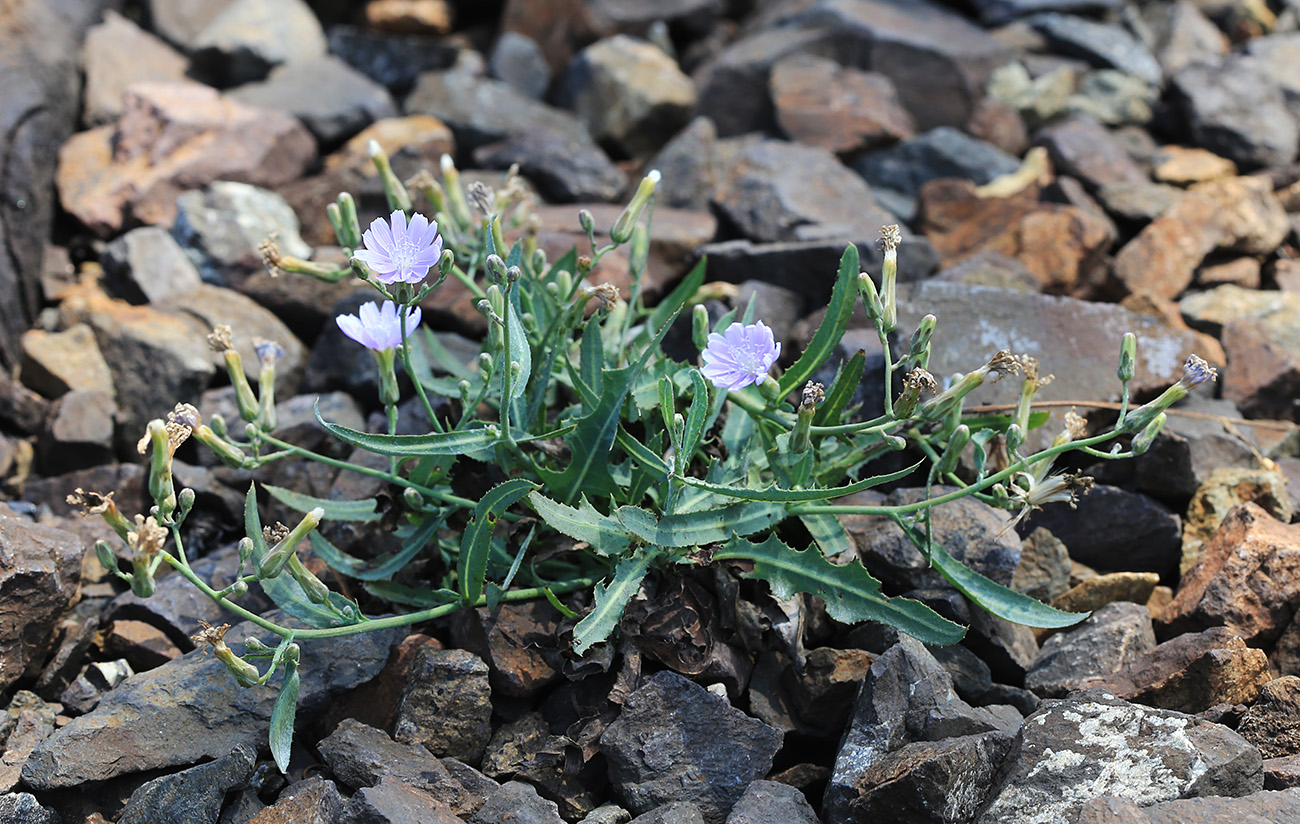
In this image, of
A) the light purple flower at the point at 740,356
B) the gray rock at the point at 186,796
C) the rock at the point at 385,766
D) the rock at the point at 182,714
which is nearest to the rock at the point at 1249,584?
the light purple flower at the point at 740,356

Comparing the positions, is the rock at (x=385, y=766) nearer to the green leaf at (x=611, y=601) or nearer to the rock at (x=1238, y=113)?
the green leaf at (x=611, y=601)

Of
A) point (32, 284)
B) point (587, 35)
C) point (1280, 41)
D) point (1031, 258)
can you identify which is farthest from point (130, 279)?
point (1280, 41)

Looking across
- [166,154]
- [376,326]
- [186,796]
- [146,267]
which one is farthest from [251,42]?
[186,796]

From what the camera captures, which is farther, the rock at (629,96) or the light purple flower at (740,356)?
the rock at (629,96)

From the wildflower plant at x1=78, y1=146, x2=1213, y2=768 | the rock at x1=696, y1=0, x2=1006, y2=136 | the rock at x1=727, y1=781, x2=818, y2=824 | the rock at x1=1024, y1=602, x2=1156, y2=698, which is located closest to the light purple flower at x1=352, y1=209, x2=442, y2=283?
the wildflower plant at x1=78, y1=146, x2=1213, y2=768

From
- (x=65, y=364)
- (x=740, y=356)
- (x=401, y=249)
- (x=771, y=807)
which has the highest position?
(x=401, y=249)

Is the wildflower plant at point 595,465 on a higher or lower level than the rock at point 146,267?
higher

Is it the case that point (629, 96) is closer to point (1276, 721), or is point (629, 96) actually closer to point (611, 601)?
point (611, 601)
